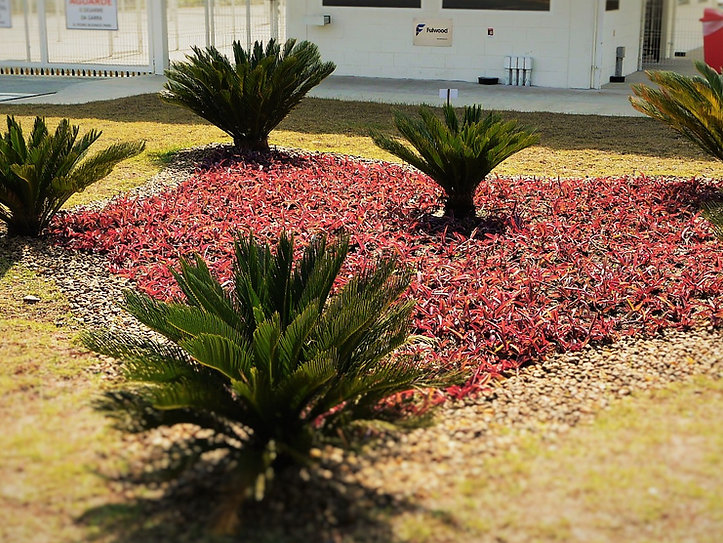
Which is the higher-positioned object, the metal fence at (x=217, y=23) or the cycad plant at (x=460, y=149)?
the metal fence at (x=217, y=23)

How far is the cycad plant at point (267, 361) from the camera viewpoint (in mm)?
3875

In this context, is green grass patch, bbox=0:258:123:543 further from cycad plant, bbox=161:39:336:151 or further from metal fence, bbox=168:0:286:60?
metal fence, bbox=168:0:286:60

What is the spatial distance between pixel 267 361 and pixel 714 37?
16.2 meters

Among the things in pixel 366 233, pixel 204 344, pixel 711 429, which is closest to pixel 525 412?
pixel 711 429

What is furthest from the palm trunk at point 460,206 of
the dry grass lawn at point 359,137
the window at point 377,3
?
the window at point 377,3

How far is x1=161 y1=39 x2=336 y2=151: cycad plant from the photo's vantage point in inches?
415

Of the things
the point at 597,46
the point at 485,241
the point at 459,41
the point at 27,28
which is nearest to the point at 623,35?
the point at 597,46

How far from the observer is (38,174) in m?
7.54

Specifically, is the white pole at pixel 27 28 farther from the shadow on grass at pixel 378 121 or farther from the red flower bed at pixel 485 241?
the red flower bed at pixel 485 241

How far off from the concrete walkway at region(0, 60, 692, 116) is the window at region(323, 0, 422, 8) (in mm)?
1376

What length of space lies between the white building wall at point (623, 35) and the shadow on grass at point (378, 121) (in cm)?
379

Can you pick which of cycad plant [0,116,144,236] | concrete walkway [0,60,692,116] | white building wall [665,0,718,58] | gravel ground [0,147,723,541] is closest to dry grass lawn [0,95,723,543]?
gravel ground [0,147,723,541]

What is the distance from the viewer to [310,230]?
788 cm

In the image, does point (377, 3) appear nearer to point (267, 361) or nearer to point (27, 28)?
point (27, 28)
